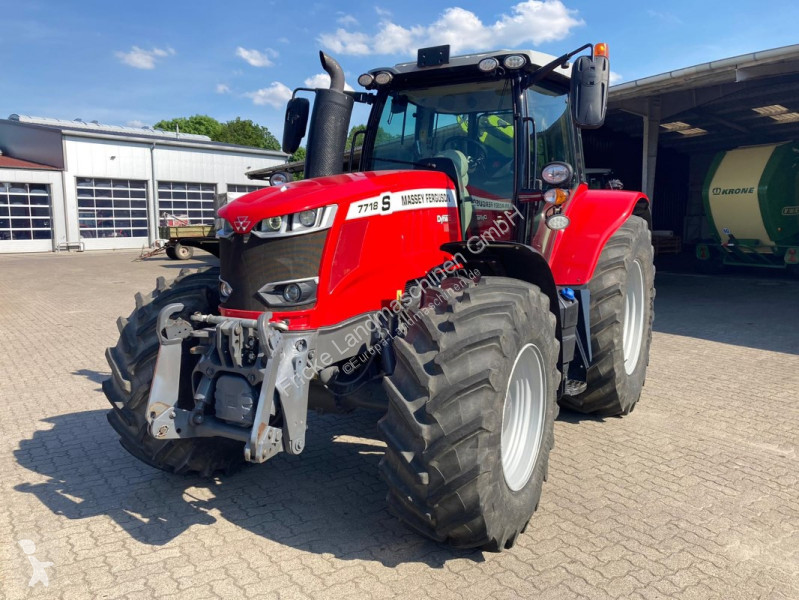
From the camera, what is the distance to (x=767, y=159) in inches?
517

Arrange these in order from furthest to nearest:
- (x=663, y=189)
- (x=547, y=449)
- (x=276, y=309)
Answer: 1. (x=663, y=189)
2. (x=547, y=449)
3. (x=276, y=309)

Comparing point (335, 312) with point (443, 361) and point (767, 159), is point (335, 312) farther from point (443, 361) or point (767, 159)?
point (767, 159)

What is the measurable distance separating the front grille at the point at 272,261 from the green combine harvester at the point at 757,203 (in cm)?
1288

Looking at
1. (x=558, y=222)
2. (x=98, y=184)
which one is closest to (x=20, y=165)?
(x=98, y=184)

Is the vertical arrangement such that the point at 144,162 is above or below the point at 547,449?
above

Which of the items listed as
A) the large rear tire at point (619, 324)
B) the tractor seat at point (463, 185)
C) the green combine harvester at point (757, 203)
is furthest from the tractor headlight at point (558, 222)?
the green combine harvester at point (757, 203)

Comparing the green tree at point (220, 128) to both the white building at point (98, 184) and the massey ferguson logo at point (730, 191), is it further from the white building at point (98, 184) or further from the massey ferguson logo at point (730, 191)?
the massey ferguson logo at point (730, 191)

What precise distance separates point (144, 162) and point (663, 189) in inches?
832

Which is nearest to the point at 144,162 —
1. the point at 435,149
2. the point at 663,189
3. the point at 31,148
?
the point at 31,148

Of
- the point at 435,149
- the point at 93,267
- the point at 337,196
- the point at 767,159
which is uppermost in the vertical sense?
the point at 767,159

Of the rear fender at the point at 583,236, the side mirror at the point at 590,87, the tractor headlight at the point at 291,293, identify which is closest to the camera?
the tractor headlight at the point at 291,293

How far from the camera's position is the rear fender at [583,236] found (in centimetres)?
408

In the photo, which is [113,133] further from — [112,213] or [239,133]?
[239,133]

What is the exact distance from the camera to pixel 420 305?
10.6 feet
